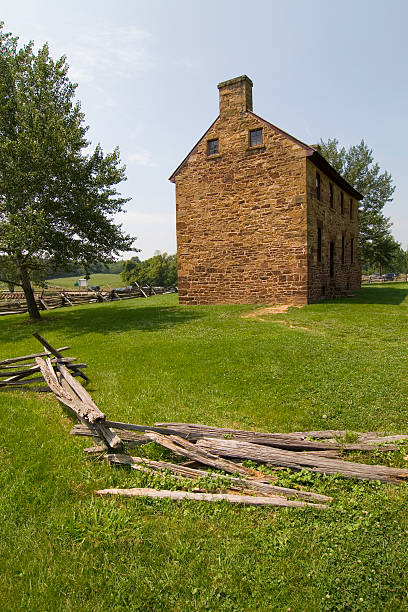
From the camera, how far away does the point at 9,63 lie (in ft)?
54.6

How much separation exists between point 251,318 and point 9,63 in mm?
16374

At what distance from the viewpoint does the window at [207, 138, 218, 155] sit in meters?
19.6

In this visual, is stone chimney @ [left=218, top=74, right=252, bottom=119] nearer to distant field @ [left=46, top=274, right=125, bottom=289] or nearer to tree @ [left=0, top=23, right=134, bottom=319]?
tree @ [left=0, top=23, right=134, bottom=319]

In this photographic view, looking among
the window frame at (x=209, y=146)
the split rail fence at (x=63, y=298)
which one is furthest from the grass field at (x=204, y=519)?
the split rail fence at (x=63, y=298)

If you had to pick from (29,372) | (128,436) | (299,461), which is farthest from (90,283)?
(299,461)

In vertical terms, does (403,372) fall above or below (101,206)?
below

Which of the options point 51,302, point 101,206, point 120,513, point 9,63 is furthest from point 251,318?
point 51,302

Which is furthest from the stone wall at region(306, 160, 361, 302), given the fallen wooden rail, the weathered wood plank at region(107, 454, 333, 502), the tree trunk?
the weathered wood plank at region(107, 454, 333, 502)

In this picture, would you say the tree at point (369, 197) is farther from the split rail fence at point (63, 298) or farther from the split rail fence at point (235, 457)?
the split rail fence at point (235, 457)

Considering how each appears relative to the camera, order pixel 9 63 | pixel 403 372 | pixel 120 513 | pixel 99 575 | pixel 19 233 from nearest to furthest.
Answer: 1. pixel 99 575
2. pixel 120 513
3. pixel 403 372
4. pixel 19 233
5. pixel 9 63

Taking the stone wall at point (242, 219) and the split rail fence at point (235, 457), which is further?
the stone wall at point (242, 219)

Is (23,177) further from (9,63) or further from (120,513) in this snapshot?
(120,513)

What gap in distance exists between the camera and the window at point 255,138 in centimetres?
1823

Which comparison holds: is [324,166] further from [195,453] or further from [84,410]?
[84,410]
